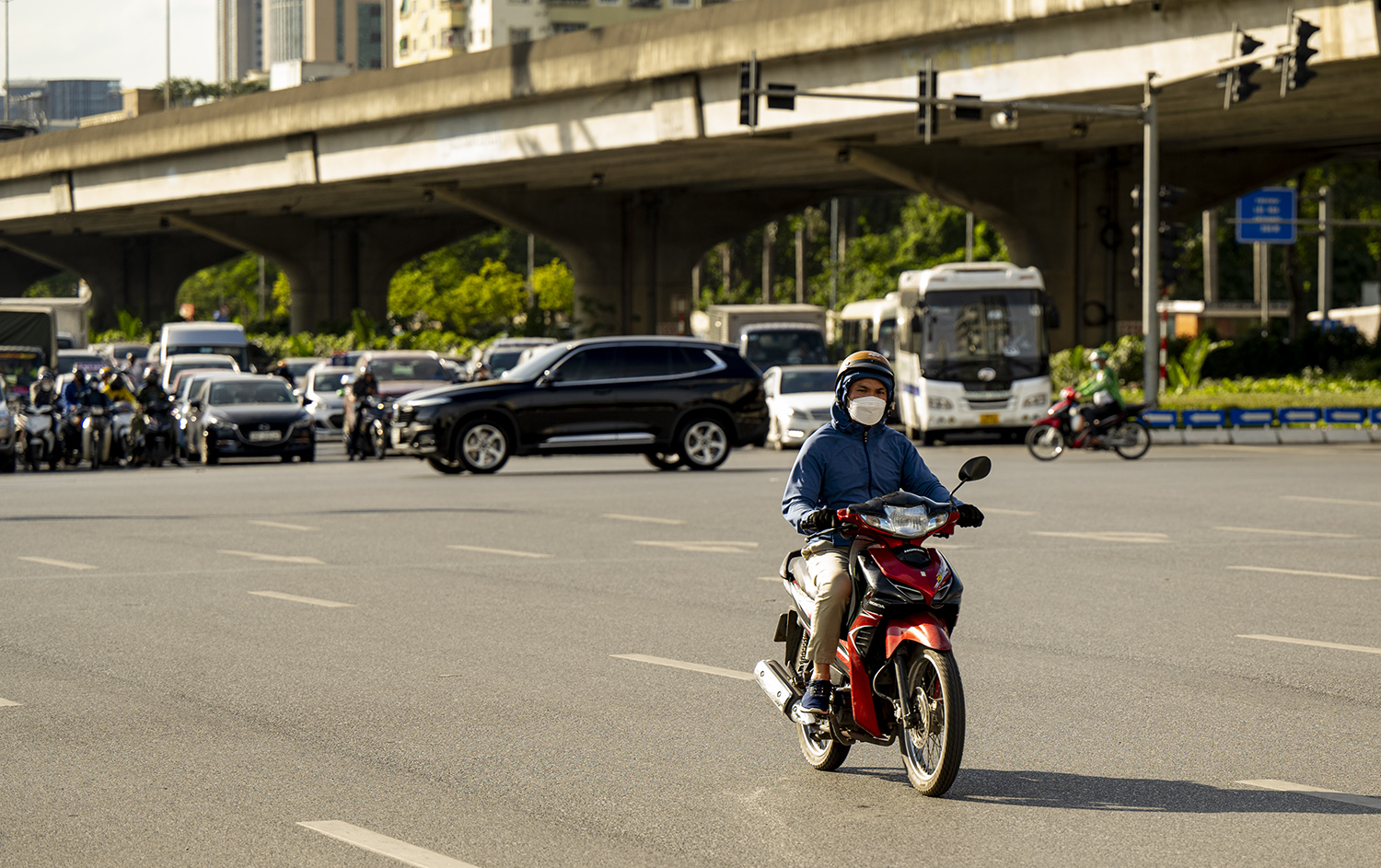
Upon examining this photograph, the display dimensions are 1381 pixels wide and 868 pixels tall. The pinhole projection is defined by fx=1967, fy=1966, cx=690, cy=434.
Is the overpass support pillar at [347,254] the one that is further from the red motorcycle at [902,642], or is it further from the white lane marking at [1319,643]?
the red motorcycle at [902,642]

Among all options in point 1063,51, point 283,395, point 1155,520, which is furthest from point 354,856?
point 1063,51

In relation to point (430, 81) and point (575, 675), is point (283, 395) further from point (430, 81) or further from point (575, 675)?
point (575, 675)

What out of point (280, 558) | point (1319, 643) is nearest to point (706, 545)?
point (280, 558)

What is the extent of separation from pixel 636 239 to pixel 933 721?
173 ft

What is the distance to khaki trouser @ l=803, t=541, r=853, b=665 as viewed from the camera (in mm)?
6527

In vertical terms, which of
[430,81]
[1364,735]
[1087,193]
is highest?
[430,81]

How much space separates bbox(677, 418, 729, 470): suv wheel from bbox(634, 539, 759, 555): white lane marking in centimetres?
997

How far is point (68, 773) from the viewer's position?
6.95 meters

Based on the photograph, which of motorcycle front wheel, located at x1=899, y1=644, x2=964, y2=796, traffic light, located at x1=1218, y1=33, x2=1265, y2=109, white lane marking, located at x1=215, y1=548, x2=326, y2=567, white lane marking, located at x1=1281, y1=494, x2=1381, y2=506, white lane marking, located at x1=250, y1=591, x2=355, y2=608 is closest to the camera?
motorcycle front wheel, located at x1=899, y1=644, x2=964, y2=796

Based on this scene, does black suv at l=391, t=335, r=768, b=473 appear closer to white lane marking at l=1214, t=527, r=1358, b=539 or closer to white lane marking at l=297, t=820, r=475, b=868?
white lane marking at l=1214, t=527, r=1358, b=539

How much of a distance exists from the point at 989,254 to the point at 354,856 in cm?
7143

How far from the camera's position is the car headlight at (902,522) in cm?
638

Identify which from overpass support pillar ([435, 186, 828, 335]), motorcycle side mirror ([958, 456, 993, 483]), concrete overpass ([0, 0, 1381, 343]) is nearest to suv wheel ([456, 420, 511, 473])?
concrete overpass ([0, 0, 1381, 343])

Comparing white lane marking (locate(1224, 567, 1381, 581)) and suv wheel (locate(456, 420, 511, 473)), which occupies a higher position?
suv wheel (locate(456, 420, 511, 473))
